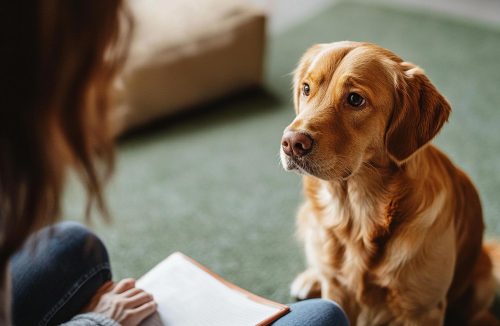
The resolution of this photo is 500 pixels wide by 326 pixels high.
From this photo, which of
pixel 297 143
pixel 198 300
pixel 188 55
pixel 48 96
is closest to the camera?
pixel 48 96

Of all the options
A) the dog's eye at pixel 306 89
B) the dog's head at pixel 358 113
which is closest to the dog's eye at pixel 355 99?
the dog's head at pixel 358 113

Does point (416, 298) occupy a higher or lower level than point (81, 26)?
lower

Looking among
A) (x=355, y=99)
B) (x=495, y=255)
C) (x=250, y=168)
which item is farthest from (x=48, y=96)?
(x=250, y=168)

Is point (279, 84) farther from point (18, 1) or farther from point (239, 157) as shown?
point (18, 1)

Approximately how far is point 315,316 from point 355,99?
1.62ft

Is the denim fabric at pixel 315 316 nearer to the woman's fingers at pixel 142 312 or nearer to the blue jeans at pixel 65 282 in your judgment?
the blue jeans at pixel 65 282

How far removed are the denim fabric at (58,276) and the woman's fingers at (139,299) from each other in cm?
12

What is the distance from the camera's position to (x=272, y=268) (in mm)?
2006

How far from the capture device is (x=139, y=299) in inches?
51.7

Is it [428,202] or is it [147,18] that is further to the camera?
[147,18]

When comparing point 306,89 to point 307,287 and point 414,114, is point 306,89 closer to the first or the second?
point 414,114

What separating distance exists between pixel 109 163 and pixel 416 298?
88 centimetres

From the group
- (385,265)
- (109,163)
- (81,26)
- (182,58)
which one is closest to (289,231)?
(385,265)

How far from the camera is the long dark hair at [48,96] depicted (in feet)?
2.41
